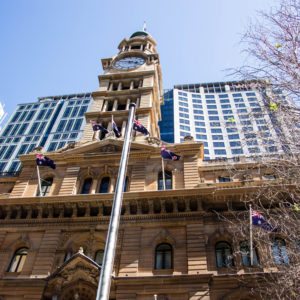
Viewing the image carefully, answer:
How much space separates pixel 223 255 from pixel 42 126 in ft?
231

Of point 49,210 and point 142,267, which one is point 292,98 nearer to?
point 142,267

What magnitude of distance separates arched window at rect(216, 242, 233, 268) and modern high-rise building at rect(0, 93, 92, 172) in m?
57.8

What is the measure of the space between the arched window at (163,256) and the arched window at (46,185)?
10.5 m

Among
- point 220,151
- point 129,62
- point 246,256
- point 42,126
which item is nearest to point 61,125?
point 42,126

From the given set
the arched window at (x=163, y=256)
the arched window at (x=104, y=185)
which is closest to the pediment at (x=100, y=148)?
the arched window at (x=104, y=185)

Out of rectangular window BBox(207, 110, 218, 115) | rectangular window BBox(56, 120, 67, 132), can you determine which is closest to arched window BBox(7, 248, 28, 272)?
rectangular window BBox(56, 120, 67, 132)

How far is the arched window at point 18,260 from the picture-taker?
2359 cm

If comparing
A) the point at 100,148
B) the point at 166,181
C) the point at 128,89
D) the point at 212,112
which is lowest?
the point at 166,181

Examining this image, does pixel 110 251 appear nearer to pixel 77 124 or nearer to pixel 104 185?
pixel 104 185

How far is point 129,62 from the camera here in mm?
47312

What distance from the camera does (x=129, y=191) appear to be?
86.4ft

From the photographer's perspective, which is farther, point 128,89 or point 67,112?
point 67,112

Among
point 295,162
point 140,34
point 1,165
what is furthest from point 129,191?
point 1,165

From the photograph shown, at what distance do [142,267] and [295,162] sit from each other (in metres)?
12.7
